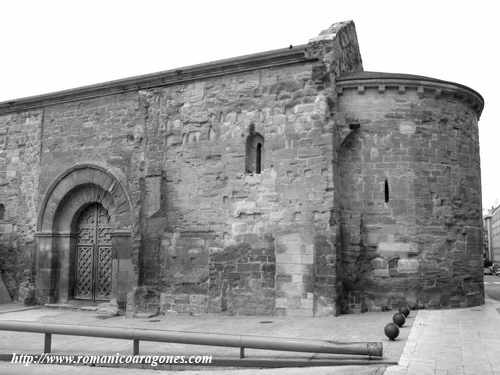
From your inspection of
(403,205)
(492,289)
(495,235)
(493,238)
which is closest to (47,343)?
(403,205)

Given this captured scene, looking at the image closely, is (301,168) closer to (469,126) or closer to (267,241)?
(267,241)

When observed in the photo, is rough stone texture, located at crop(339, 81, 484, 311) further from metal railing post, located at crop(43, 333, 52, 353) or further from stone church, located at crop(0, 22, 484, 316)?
metal railing post, located at crop(43, 333, 52, 353)

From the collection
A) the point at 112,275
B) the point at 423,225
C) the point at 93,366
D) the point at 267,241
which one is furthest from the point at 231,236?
the point at 93,366

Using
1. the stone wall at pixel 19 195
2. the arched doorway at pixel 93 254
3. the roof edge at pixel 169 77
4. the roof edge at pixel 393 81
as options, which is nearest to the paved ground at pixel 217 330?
the arched doorway at pixel 93 254

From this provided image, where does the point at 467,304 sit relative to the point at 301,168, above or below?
below

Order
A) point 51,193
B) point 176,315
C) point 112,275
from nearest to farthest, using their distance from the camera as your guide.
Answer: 1. point 176,315
2. point 112,275
3. point 51,193

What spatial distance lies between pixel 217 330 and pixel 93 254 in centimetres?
582

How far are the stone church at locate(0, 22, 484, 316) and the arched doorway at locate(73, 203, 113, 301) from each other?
0.07 m

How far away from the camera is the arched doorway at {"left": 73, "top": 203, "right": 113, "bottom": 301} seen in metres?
14.0

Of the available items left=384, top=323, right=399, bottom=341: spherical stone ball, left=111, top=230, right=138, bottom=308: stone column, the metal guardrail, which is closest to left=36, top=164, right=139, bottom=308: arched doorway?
left=111, top=230, right=138, bottom=308: stone column

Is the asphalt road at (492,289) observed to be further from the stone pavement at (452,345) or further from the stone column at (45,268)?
the stone column at (45,268)

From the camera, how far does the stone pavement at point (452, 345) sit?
20.6ft

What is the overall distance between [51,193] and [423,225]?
9.78 metres

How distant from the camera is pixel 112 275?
525 inches
